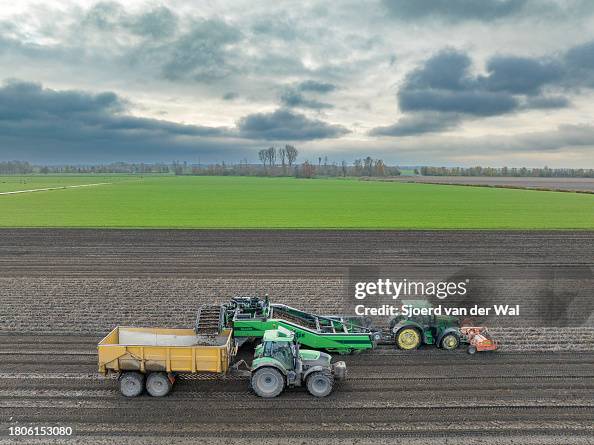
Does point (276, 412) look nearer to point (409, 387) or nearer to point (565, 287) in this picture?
point (409, 387)

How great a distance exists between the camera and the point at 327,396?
11.5 m

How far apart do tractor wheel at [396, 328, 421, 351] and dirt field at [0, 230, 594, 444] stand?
39cm

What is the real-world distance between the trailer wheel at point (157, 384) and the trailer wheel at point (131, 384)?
0.22m

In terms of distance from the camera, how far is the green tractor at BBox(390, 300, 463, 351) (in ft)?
46.5

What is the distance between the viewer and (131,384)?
1130 cm

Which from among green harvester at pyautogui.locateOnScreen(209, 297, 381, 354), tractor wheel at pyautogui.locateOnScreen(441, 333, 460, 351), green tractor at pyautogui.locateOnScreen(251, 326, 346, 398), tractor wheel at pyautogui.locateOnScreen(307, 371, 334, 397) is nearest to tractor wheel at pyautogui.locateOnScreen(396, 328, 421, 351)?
tractor wheel at pyautogui.locateOnScreen(441, 333, 460, 351)

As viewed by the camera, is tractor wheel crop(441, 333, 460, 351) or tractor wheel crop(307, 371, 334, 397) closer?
tractor wheel crop(307, 371, 334, 397)

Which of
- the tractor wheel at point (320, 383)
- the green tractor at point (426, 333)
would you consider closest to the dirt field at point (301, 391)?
the tractor wheel at point (320, 383)

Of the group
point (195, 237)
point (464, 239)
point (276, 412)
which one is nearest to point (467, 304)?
point (276, 412)

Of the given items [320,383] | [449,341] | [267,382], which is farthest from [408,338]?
[267,382]

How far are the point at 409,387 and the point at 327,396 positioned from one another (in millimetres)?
2259

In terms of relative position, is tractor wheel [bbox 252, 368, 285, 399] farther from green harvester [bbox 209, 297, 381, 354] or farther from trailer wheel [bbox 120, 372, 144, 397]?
trailer wheel [bbox 120, 372, 144, 397]

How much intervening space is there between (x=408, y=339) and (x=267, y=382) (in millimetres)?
5280

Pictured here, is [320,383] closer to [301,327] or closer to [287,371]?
[287,371]
